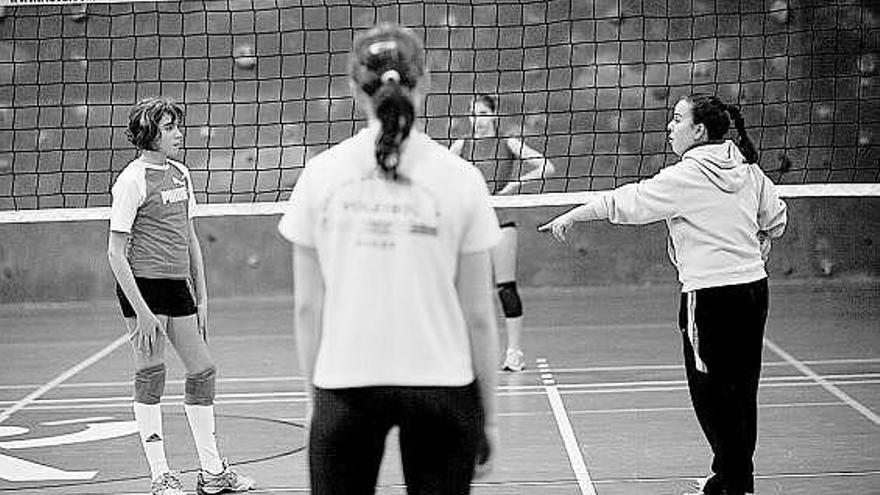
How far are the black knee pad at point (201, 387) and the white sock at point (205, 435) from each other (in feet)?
0.08

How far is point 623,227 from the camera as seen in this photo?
1407 centimetres

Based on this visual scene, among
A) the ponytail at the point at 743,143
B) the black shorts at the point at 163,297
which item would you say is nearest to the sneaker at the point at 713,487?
the ponytail at the point at 743,143


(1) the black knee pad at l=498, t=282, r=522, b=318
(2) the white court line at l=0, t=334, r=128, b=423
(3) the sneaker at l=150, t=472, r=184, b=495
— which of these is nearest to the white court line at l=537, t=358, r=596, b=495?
(1) the black knee pad at l=498, t=282, r=522, b=318

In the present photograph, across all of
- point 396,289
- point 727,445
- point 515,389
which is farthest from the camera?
point 515,389

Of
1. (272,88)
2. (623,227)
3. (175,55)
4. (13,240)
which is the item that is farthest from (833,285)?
(13,240)

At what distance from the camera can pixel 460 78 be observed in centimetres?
1368

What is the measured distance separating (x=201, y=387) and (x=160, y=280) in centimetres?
49

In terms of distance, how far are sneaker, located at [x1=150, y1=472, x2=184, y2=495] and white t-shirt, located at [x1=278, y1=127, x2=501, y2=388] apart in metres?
3.15

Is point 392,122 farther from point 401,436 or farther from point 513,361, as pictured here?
point 513,361

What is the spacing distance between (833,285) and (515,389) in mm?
5943

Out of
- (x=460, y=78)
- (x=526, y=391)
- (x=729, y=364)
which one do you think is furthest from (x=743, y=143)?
(x=460, y=78)

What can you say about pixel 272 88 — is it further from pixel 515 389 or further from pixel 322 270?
pixel 322 270

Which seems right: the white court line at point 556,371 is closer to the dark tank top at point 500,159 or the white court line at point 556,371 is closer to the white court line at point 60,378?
the white court line at point 60,378

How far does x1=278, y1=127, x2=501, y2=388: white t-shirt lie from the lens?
3229 millimetres
